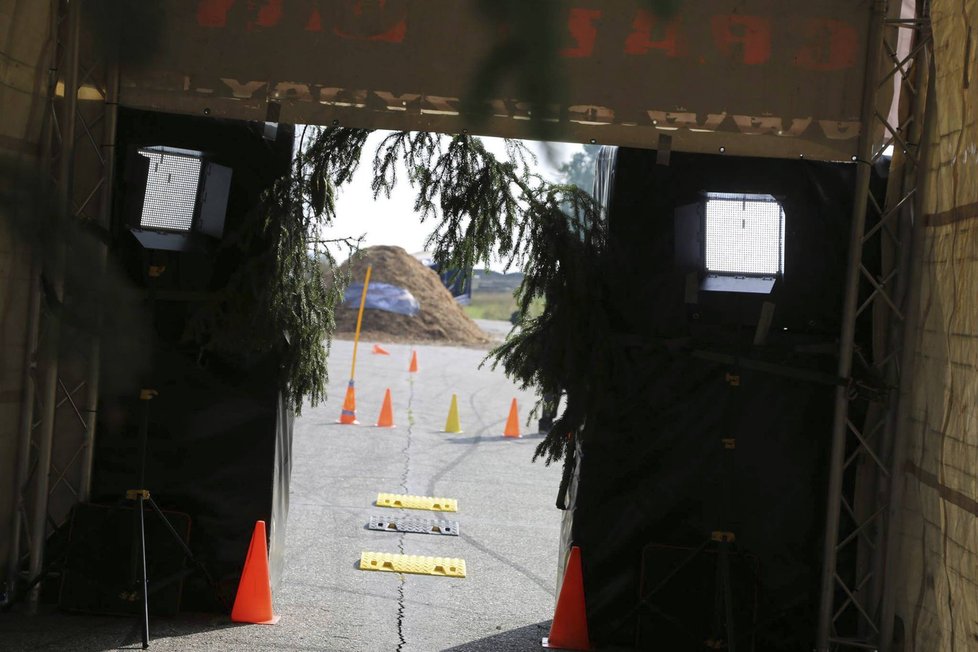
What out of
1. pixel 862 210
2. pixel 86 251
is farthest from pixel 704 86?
pixel 86 251

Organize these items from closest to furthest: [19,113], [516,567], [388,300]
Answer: [19,113] → [516,567] → [388,300]

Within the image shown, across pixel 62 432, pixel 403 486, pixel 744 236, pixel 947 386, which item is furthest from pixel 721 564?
pixel 403 486

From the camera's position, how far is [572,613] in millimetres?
5719

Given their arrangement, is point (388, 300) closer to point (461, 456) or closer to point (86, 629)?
point (461, 456)

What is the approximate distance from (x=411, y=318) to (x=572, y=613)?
91.7ft

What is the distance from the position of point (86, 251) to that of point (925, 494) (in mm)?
4095

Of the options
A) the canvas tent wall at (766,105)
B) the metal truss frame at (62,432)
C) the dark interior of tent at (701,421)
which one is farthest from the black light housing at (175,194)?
the dark interior of tent at (701,421)

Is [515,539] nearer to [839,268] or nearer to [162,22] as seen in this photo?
[839,268]

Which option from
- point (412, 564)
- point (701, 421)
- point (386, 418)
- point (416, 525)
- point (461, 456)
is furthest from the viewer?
point (386, 418)

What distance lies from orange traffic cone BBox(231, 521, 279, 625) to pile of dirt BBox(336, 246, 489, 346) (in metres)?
24.1

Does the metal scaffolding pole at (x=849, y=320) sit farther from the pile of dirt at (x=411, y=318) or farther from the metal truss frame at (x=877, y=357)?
the pile of dirt at (x=411, y=318)

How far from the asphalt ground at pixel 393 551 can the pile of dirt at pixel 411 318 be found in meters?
17.2

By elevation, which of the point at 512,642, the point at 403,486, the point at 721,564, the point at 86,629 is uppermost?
the point at 721,564

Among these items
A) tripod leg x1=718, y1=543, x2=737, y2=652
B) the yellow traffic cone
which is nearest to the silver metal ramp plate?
tripod leg x1=718, y1=543, x2=737, y2=652
